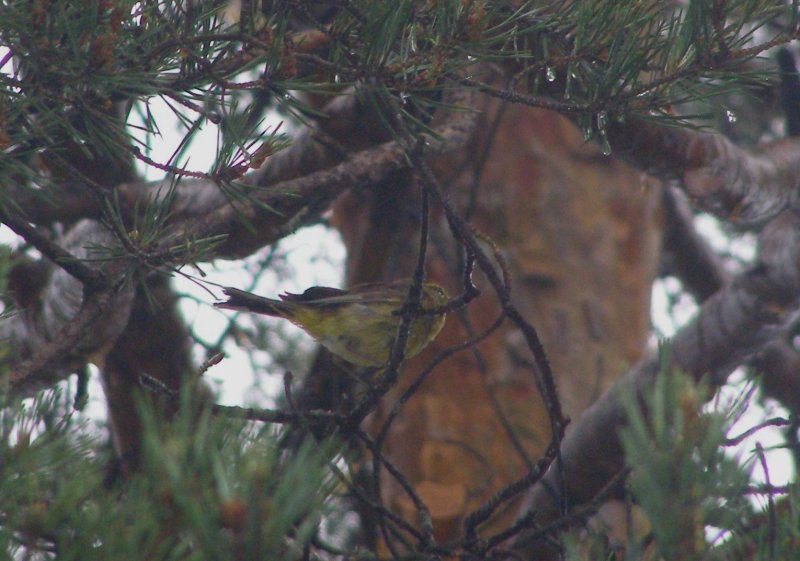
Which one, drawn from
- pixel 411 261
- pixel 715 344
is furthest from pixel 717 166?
pixel 411 261

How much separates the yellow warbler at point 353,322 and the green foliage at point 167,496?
1763mm

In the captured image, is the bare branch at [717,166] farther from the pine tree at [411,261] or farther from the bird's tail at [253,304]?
the bird's tail at [253,304]

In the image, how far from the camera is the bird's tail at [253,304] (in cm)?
261

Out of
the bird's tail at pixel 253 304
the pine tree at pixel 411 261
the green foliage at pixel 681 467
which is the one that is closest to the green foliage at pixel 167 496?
the pine tree at pixel 411 261

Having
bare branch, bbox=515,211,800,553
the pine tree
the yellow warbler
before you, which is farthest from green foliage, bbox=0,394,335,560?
bare branch, bbox=515,211,800,553

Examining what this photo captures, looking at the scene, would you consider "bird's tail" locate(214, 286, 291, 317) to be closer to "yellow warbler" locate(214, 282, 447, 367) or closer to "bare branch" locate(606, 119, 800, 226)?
"yellow warbler" locate(214, 282, 447, 367)

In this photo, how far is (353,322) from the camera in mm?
3045

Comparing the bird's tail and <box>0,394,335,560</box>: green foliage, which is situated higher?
the bird's tail

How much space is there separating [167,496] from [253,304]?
1758 millimetres

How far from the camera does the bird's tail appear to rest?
261 cm

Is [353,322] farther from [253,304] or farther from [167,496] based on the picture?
[167,496]

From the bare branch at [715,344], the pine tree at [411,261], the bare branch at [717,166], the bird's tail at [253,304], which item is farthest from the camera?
the bare branch at [715,344]

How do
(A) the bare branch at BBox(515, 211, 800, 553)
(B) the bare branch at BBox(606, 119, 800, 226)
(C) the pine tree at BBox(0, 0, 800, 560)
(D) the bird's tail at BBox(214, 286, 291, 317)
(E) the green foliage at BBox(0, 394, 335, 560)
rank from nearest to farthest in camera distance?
(E) the green foliage at BBox(0, 394, 335, 560), (C) the pine tree at BBox(0, 0, 800, 560), (D) the bird's tail at BBox(214, 286, 291, 317), (B) the bare branch at BBox(606, 119, 800, 226), (A) the bare branch at BBox(515, 211, 800, 553)

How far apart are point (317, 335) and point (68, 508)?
2076 mm
